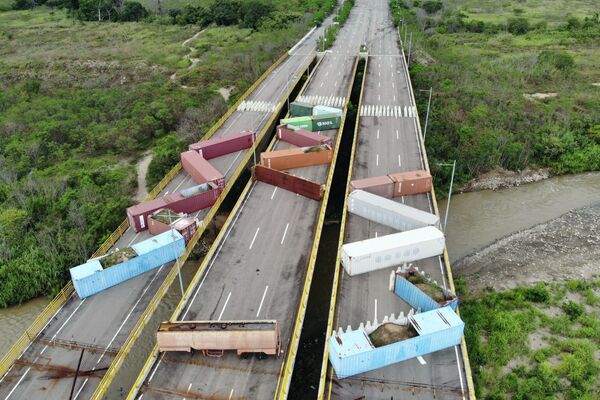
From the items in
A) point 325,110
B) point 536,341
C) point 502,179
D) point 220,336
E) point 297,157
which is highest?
point 325,110

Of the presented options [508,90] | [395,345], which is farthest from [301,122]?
[508,90]

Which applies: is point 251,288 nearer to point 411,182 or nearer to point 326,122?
point 411,182

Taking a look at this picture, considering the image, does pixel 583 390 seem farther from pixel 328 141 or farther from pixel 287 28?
pixel 287 28

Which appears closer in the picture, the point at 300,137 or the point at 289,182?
the point at 289,182

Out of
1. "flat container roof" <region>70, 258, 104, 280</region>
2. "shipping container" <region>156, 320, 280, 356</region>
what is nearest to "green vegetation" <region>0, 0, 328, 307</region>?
"flat container roof" <region>70, 258, 104, 280</region>

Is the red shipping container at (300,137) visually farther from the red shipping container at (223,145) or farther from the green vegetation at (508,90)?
the green vegetation at (508,90)

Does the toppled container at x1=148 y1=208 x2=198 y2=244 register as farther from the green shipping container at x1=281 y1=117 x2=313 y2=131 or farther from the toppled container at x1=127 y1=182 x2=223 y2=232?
the green shipping container at x1=281 y1=117 x2=313 y2=131
